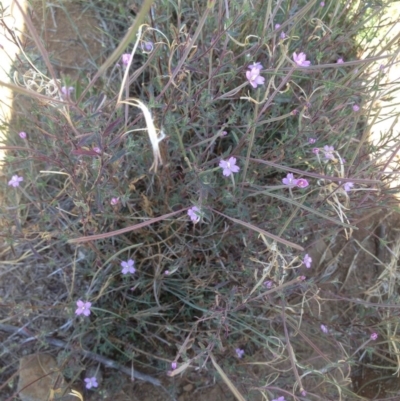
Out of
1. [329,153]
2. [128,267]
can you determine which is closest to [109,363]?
[128,267]

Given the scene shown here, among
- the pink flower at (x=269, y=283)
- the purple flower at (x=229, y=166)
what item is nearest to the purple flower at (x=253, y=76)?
the purple flower at (x=229, y=166)

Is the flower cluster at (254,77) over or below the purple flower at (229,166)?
over

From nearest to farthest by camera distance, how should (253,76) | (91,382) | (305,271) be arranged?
(253,76), (91,382), (305,271)

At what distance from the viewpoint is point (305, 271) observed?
6.19 feet

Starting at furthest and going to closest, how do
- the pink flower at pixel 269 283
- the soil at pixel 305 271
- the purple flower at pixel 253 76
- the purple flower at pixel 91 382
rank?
the soil at pixel 305 271, the purple flower at pixel 91 382, the pink flower at pixel 269 283, the purple flower at pixel 253 76

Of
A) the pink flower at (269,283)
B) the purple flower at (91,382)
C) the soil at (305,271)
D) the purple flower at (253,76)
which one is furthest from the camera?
the soil at (305,271)

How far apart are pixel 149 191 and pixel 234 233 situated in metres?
0.32

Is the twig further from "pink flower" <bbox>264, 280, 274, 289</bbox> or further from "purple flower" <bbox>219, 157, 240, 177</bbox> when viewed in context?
"purple flower" <bbox>219, 157, 240, 177</bbox>

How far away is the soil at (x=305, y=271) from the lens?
172cm

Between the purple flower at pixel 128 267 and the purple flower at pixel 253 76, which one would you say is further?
the purple flower at pixel 128 267

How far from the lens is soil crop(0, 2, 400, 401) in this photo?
1717 millimetres

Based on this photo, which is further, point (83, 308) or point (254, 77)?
point (83, 308)

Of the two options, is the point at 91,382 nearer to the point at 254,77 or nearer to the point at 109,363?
the point at 109,363

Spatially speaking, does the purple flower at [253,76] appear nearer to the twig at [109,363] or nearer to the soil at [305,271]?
the soil at [305,271]
